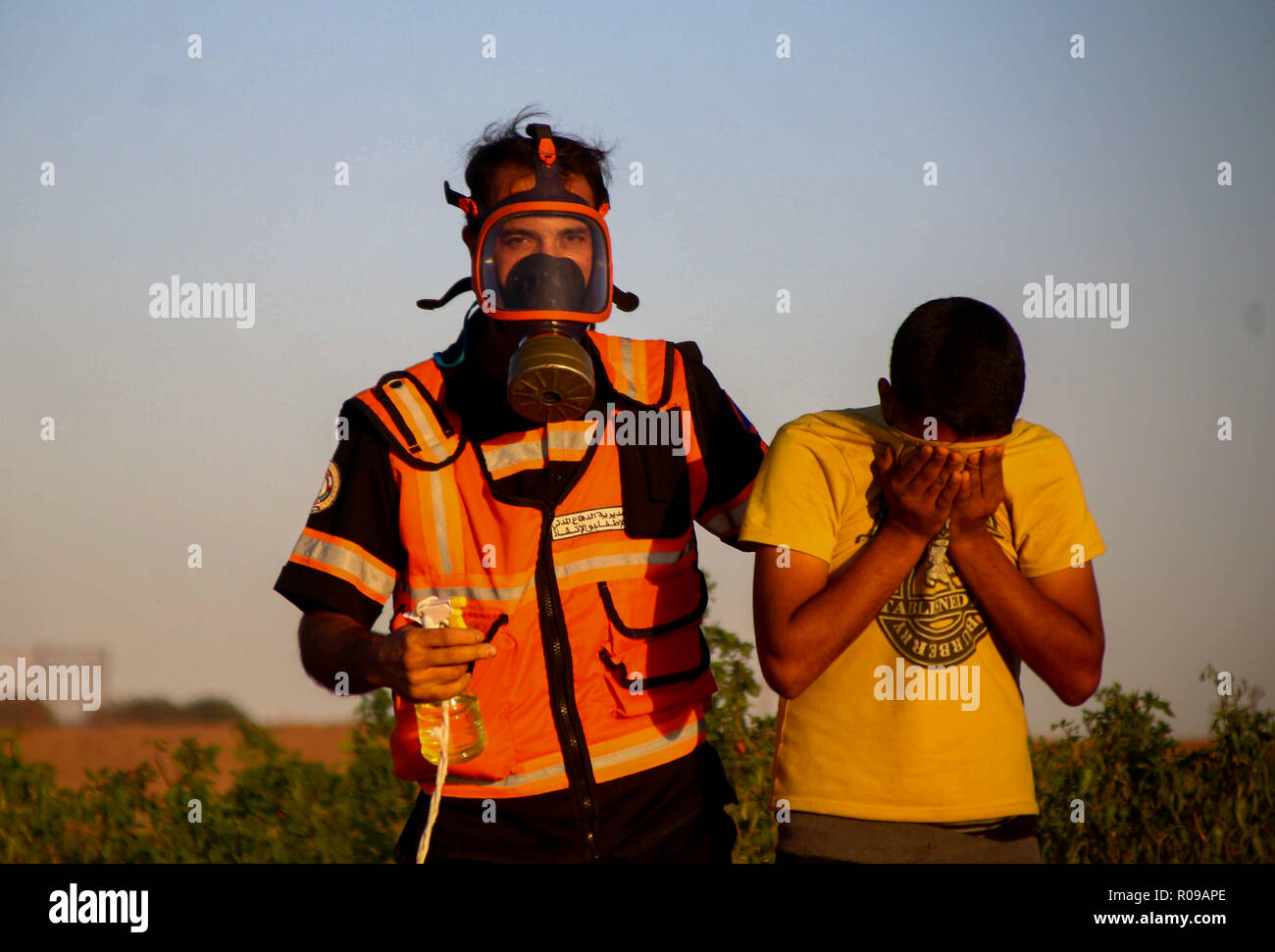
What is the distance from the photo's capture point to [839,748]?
358 centimetres

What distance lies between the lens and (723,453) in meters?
4.11

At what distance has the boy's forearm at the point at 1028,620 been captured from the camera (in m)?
3.50

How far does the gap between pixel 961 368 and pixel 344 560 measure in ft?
5.46

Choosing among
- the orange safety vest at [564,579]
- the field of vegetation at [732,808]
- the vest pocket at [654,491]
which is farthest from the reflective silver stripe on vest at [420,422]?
the field of vegetation at [732,808]

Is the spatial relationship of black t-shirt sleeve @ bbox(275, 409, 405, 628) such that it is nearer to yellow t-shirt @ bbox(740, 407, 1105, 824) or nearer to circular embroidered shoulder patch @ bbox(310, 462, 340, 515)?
circular embroidered shoulder patch @ bbox(310, 462, 340, 515)

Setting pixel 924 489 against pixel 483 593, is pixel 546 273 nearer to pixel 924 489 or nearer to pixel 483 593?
pixel 483 593

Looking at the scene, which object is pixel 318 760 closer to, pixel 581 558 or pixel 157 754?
pixel 157 754

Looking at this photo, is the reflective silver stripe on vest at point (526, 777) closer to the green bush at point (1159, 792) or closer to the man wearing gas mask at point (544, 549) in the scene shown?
the man wearing gas mask at point (544, 549)

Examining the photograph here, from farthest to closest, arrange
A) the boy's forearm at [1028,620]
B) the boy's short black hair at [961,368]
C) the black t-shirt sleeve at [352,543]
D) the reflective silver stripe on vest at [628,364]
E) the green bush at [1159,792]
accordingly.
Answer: the green bush at [1159,792] → the reflective silver stripe on vest at [628,364] → the black t-shirt sleeve at [352,543] → the boy's forearm at [1028,620] → the boy's short black hair at [961,368]

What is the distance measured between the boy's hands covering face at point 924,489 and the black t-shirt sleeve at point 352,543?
4.40ft

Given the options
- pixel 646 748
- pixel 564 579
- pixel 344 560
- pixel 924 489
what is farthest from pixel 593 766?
pixel 924 489

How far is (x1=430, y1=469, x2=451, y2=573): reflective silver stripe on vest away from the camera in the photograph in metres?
3.85

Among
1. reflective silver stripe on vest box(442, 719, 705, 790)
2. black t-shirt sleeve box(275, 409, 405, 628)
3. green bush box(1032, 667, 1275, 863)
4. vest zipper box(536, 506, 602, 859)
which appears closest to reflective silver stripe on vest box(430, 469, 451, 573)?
black t-shirt sleeve box(275, 409, 405, 628)
